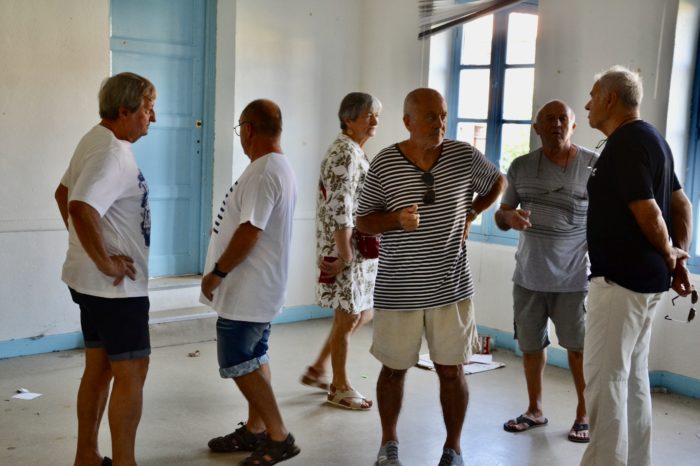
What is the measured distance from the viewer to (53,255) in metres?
5.36

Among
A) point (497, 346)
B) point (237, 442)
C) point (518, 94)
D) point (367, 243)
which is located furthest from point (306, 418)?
point (518, 94)

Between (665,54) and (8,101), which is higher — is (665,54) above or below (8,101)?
above

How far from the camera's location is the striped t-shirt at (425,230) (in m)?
3.46

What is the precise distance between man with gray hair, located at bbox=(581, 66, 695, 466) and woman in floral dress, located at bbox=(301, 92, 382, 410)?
144cm

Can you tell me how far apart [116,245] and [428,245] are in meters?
1.27

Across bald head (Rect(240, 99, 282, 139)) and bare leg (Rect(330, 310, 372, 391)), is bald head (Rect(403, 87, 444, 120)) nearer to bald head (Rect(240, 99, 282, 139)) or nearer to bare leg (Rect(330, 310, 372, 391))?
bald head (Rect(240, 99, 282, 139))

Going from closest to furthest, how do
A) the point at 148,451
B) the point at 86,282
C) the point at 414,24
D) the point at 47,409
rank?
the point at 86,282 < the point at 148,451 < the point at 47,409 < the point at 414,24

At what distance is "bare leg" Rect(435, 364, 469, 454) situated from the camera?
3.54 m

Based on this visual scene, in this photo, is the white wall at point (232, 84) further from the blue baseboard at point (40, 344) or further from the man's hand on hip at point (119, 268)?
the man's hand on hip at point (119, 268)

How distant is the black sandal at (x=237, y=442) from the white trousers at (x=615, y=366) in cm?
153

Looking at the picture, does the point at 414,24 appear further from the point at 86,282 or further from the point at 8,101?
the point at 86,282

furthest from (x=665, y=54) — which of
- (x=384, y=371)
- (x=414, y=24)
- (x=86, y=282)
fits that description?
(x=86, y=282)

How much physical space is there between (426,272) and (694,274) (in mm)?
2382

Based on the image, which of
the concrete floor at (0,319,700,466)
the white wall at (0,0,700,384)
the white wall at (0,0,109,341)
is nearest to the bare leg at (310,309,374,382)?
the concrete floor at (0,319,700,466)
